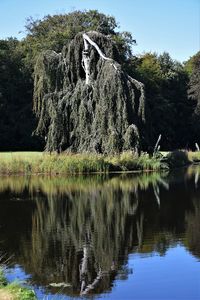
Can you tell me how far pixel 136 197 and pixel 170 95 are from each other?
3313 centimetres

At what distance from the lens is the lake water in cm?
768

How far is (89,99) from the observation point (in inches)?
1047

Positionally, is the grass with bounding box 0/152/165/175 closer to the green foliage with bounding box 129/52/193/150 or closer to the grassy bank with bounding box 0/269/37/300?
the grassy bank with bounding box 0/269/37/300

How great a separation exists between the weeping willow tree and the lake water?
6.53 meters

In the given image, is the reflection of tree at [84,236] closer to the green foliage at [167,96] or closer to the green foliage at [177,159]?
the green foliage at [177,159]

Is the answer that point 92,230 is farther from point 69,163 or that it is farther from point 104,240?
point 69,163

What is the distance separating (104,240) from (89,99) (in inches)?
649

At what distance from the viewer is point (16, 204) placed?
1571cm

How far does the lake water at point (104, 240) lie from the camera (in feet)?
25.2

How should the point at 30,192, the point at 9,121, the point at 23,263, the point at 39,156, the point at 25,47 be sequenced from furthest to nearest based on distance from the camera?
the point at 25,47
the point at 9,121
the point at 39,156
the point at 30,192
the point at 23,263

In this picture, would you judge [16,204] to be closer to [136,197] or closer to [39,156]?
[136,197]

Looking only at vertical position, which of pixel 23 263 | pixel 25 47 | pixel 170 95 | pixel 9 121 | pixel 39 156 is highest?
pixel 25 47

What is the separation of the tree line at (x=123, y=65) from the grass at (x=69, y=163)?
10207 mm

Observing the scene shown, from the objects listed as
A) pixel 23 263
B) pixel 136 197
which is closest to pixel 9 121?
pixel 136 197
